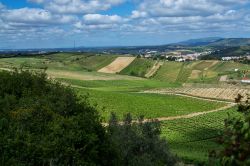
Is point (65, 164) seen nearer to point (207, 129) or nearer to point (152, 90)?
point (207, 129)

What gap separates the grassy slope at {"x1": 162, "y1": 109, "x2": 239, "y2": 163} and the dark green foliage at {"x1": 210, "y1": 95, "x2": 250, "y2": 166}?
47.1 m

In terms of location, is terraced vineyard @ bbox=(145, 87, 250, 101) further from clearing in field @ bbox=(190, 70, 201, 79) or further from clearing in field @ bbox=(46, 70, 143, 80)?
clearing in field @ bbox=(190, 70, 201, 79)

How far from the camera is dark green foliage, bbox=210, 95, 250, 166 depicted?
249 inches

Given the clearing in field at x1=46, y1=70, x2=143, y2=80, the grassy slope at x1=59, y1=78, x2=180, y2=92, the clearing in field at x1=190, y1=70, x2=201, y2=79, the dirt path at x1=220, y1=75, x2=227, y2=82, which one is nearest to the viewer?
the grassy slope at x1=59, y1=78, x2=180, y2=92

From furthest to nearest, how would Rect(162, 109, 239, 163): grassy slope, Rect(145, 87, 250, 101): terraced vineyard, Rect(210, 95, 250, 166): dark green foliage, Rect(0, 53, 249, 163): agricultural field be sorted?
Rect(145, 87, 250, 101): terraced vineyard
Rect(0, 53, 249, 163): agricultural field
Rect(162, 109, 239, 163): grassy slope
Rect(210, 95, 250, 166): dark green foliage

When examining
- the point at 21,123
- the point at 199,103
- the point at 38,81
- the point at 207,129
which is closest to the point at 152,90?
the point at 199,103

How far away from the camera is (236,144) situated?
6.45 m

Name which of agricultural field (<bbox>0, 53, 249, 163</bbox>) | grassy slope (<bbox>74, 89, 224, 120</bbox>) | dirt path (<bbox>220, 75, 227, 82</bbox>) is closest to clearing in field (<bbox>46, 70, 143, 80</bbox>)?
agricultural field (<bbox>0, 53, 249, 163</bbox>)

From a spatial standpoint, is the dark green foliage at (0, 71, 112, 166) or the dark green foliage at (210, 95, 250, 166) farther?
the dark green foliage at (0, 71, 112, 166)

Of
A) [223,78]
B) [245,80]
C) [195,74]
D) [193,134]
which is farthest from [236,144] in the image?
[195,74]

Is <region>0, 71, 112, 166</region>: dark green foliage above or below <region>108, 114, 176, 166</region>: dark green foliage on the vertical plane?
above

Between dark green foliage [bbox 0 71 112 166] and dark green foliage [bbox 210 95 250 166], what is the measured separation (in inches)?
734

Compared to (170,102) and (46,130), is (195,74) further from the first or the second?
(46,130)

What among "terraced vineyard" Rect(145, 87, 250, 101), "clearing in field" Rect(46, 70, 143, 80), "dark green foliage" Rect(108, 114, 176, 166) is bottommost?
"terraced vineyard" Rect(145, 87, 250, 101)
